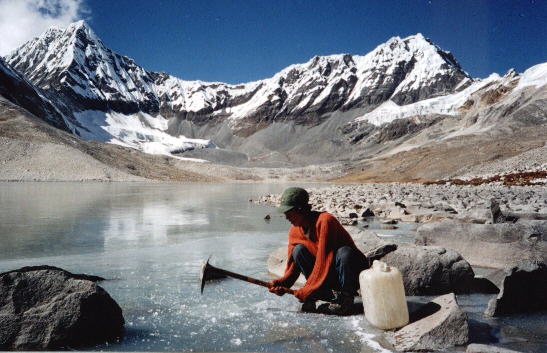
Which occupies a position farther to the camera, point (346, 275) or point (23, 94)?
point (23, 94)

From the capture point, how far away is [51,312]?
4.68 meters

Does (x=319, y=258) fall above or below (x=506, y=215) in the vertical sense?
below

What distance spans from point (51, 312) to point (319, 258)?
293 cm

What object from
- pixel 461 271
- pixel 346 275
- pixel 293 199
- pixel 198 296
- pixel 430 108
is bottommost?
pixel 198 296

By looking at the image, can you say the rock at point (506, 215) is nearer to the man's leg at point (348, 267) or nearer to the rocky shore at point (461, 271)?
the rocky shore at point (461, 271)

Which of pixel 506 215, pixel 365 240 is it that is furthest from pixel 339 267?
pixel 506 215

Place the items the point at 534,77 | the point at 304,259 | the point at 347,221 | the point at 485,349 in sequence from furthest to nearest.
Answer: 1. the point at 534,77
2. the point at 347,221
3. the point at 304,259
4. the point at 485,349

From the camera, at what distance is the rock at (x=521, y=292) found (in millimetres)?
5430

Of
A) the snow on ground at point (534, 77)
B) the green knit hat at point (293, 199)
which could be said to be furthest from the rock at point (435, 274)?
the snow on ground at point (534, 77)

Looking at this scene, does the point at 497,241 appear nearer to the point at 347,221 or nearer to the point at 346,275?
the point at 346,275

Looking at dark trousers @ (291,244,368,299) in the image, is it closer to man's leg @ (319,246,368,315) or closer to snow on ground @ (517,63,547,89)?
man's leg @ (319,246,368,315)

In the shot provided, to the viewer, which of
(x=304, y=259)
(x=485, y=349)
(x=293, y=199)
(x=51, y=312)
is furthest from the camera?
(x=304, y=259)

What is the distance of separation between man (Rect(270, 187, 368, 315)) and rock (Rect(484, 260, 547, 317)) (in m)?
1.67

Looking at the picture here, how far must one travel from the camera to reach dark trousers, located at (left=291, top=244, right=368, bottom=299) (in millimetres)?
5207
